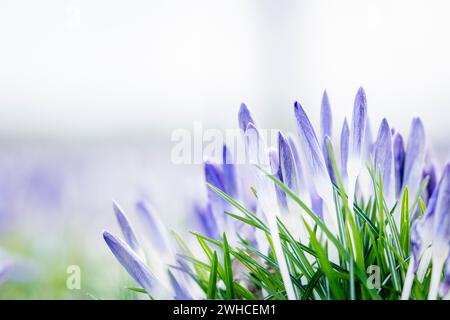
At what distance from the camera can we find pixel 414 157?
1.37 ft

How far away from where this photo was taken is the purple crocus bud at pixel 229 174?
16.5 inches

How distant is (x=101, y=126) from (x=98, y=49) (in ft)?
0.29

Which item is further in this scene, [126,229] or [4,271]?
[4,271]

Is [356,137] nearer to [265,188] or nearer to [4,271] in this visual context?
[265,188]

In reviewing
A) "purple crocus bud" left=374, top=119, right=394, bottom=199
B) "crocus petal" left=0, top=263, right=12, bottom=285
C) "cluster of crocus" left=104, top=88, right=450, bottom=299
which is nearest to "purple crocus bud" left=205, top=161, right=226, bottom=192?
"cluster of crocus" left=104, top=88, right=450, bottom=299

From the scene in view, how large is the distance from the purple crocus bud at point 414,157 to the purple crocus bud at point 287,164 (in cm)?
10

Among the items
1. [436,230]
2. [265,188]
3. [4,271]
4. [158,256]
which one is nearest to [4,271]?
[4,271]

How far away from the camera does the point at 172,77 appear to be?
1.78 ft

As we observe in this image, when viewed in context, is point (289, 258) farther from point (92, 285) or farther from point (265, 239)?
point (92, 285)

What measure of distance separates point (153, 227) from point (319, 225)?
0.44ft

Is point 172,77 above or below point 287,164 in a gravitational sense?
above

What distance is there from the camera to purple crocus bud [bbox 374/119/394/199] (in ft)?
1.27

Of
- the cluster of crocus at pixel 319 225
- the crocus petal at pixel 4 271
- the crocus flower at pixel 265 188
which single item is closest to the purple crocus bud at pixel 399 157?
the cluster of crocus at pixel 319 225
